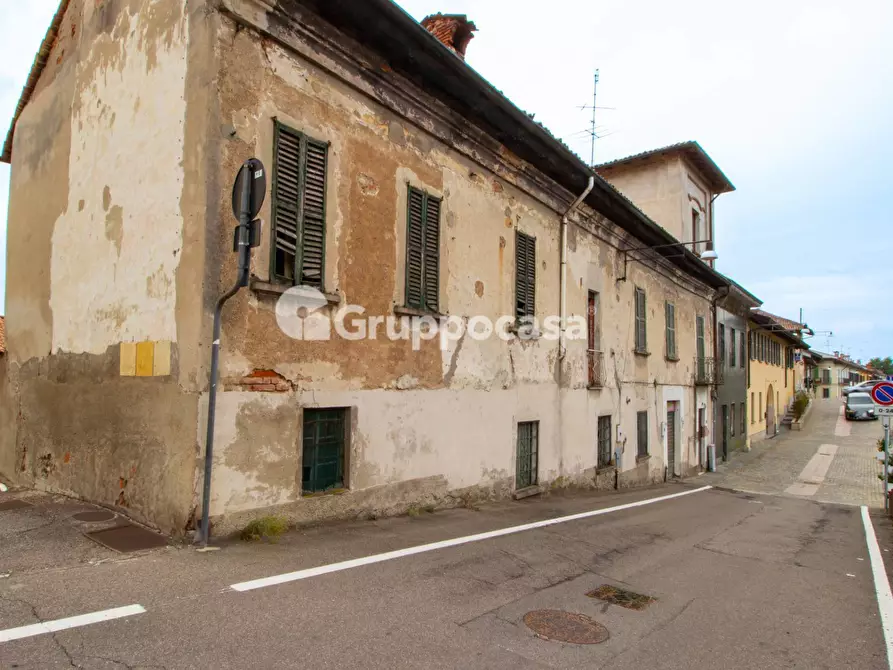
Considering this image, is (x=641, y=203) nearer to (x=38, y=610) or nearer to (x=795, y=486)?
(x=795, y=486)

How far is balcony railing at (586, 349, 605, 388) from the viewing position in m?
12.8

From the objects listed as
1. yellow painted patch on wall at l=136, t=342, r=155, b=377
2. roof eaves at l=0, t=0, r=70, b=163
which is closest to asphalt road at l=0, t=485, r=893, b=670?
yellow painted patch on wall at l=136, t=342, r=155, b=377

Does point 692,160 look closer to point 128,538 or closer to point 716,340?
point 716,340

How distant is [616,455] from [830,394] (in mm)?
75159

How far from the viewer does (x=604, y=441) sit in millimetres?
13516

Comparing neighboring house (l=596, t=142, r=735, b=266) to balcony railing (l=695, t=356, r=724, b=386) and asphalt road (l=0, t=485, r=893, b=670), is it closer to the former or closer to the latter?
balcony railing (l=695, t=356, r=724, b=386)

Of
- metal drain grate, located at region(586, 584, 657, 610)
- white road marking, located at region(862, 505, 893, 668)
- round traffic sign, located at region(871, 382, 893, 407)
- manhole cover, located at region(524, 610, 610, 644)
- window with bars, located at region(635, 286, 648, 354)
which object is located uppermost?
window with bars, located at region(635, 286, 648, 354)

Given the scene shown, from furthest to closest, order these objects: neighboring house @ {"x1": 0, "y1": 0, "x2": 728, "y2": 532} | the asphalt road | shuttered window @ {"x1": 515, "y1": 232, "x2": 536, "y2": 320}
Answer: shuttered window @ {"x1": 515, "y1": 232, "x2": 536, "y2": 320} < neighboring house @ {"x1": 0, "y1": 0, "x2": 728, "y2": 532} < the asphalt road

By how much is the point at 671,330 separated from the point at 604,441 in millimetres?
6162

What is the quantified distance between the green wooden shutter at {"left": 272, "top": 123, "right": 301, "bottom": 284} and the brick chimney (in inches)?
201

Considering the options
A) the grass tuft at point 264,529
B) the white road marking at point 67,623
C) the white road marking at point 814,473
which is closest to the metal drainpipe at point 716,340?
the white road marking at point 814,473

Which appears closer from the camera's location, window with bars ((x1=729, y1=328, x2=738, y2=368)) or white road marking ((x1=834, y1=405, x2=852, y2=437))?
window with bars ((x1=729, y1=328, x2=738, y2=368))

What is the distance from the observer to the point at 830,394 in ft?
242

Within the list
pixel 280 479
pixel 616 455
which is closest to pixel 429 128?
pixel 280 479
